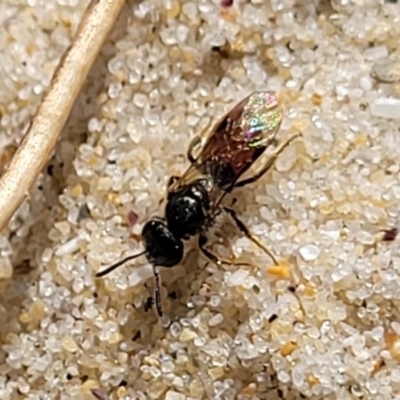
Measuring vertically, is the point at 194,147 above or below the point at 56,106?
below

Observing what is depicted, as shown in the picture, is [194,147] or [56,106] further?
[194,147]

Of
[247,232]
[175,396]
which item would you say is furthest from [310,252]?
[175,396]

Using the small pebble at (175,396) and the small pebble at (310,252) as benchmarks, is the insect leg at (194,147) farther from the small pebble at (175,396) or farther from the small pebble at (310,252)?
the small pebble at (175,396)

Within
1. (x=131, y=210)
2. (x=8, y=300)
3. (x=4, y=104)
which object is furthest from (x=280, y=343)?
(x=4, y=104)

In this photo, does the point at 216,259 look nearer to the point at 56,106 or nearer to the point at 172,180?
the point at 172,180

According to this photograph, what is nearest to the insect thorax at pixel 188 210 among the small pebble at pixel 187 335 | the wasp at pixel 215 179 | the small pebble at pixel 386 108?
the wasp at pixel 215 179

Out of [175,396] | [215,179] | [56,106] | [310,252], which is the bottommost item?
[175,396]

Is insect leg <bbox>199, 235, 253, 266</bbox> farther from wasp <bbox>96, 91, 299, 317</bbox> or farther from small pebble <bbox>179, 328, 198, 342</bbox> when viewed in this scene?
small pebble <bbox>179, 328, 198, 342</bbox>
